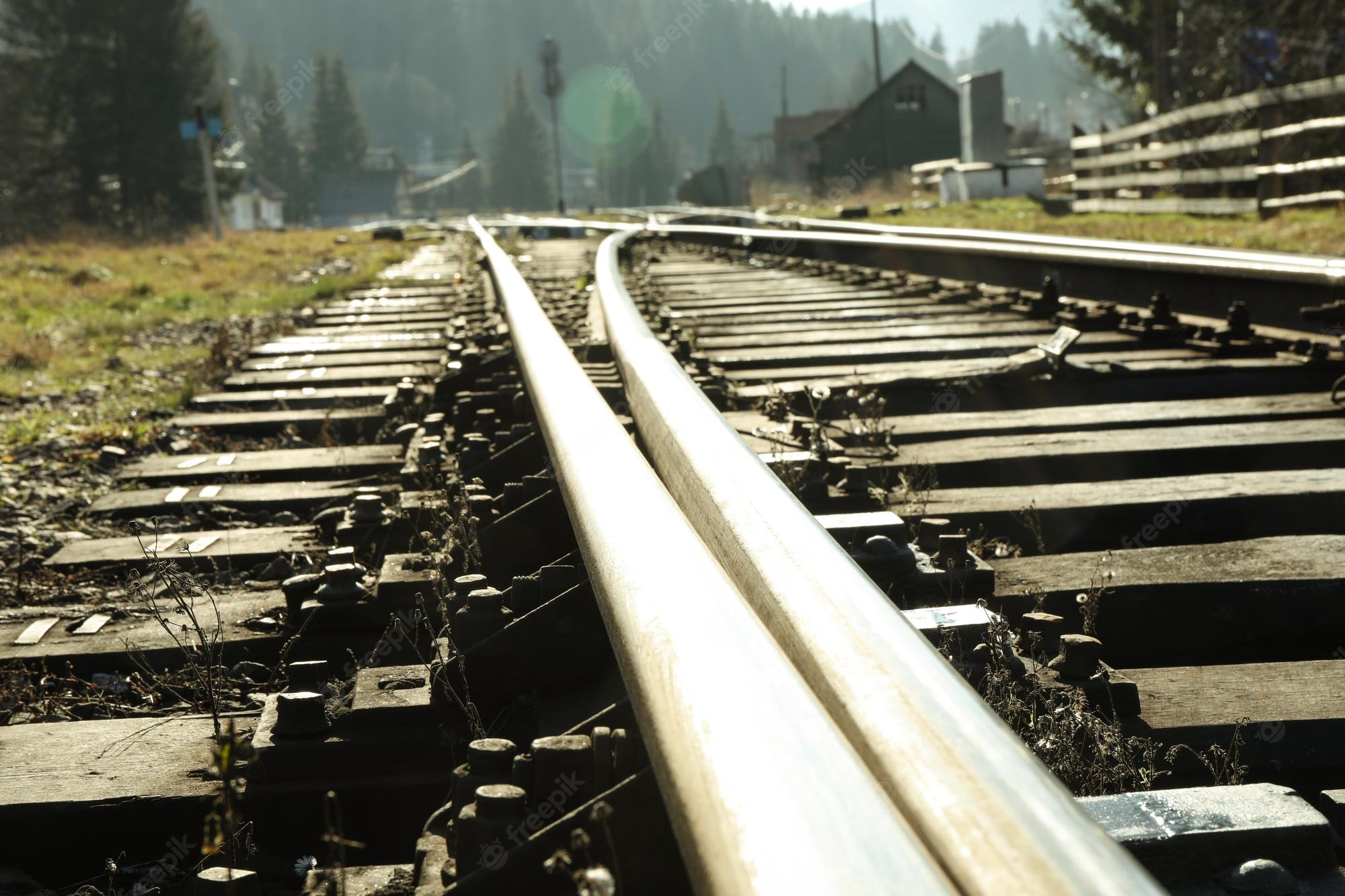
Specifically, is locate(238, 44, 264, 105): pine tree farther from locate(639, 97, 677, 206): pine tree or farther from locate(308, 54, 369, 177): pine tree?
locate(639, 97, 677, 206): pine tree

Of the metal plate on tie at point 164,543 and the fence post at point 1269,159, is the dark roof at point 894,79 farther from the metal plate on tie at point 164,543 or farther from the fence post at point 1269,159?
the metal plate on tie at point 164,543

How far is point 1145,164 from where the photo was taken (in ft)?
79.6

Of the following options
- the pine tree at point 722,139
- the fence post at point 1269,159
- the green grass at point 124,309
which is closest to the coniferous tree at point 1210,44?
the fence post at point 1269,159

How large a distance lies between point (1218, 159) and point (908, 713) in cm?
2450

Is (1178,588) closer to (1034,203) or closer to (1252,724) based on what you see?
(1252,724)

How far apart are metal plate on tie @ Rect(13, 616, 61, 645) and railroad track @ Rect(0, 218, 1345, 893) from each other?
0.07 feet

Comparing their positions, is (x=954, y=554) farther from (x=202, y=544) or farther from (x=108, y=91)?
(x=108, y=91)

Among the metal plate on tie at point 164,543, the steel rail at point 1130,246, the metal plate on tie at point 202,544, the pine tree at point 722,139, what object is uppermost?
the pine tree at point 722,139

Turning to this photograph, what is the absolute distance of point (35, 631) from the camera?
2.81m

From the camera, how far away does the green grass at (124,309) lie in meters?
6.23

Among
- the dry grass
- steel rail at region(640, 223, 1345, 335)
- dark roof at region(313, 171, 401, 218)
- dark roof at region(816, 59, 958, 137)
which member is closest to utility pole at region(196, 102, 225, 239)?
the dry grass

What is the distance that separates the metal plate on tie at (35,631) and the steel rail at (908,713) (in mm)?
1568

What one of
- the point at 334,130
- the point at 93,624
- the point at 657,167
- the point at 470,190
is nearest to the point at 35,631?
the point at 93,624

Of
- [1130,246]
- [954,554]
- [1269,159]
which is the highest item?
[1269,159]
